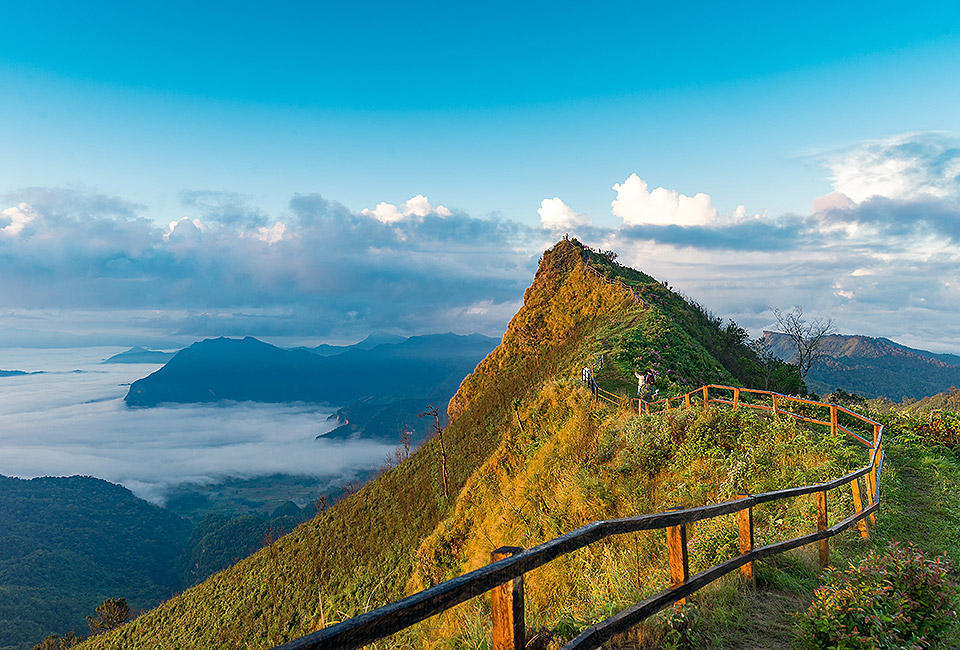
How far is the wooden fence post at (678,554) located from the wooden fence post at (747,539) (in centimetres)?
133

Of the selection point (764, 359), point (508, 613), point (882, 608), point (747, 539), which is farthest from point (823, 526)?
point (764, 359)

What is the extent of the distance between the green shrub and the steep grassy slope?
1368 centimetres

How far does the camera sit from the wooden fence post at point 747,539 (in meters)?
5.86

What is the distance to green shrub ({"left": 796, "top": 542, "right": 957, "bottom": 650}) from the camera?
4391 mm

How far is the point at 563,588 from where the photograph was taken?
931 cm

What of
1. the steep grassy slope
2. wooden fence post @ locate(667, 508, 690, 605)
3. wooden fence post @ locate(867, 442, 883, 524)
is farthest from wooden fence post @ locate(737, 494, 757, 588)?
the steep grassy slope

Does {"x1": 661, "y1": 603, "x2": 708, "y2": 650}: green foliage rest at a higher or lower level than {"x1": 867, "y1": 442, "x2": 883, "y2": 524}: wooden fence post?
higher

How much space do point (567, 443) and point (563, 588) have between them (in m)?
9.15

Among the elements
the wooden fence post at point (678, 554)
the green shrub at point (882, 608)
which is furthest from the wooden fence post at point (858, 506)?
the wooden fence post at point (678, 554)

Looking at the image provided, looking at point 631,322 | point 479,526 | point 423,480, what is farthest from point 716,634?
point 423,480

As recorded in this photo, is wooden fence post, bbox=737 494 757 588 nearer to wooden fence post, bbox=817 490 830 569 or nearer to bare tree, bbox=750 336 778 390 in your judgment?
wooden fence post, bbox=817 490 830 569

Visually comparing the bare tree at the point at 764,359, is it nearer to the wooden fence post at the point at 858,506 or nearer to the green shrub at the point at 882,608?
the wooden fence post at the point at 858,506

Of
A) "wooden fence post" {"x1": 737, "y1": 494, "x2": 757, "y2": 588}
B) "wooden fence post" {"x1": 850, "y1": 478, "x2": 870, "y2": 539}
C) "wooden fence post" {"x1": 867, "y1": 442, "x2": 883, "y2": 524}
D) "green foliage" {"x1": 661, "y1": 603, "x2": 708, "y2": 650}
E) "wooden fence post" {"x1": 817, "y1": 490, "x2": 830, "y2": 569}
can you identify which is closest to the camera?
"green foliage" {"x1": 661, "y1": 603, "x2": 708, "y2": 650}

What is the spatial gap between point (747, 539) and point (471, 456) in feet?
156
